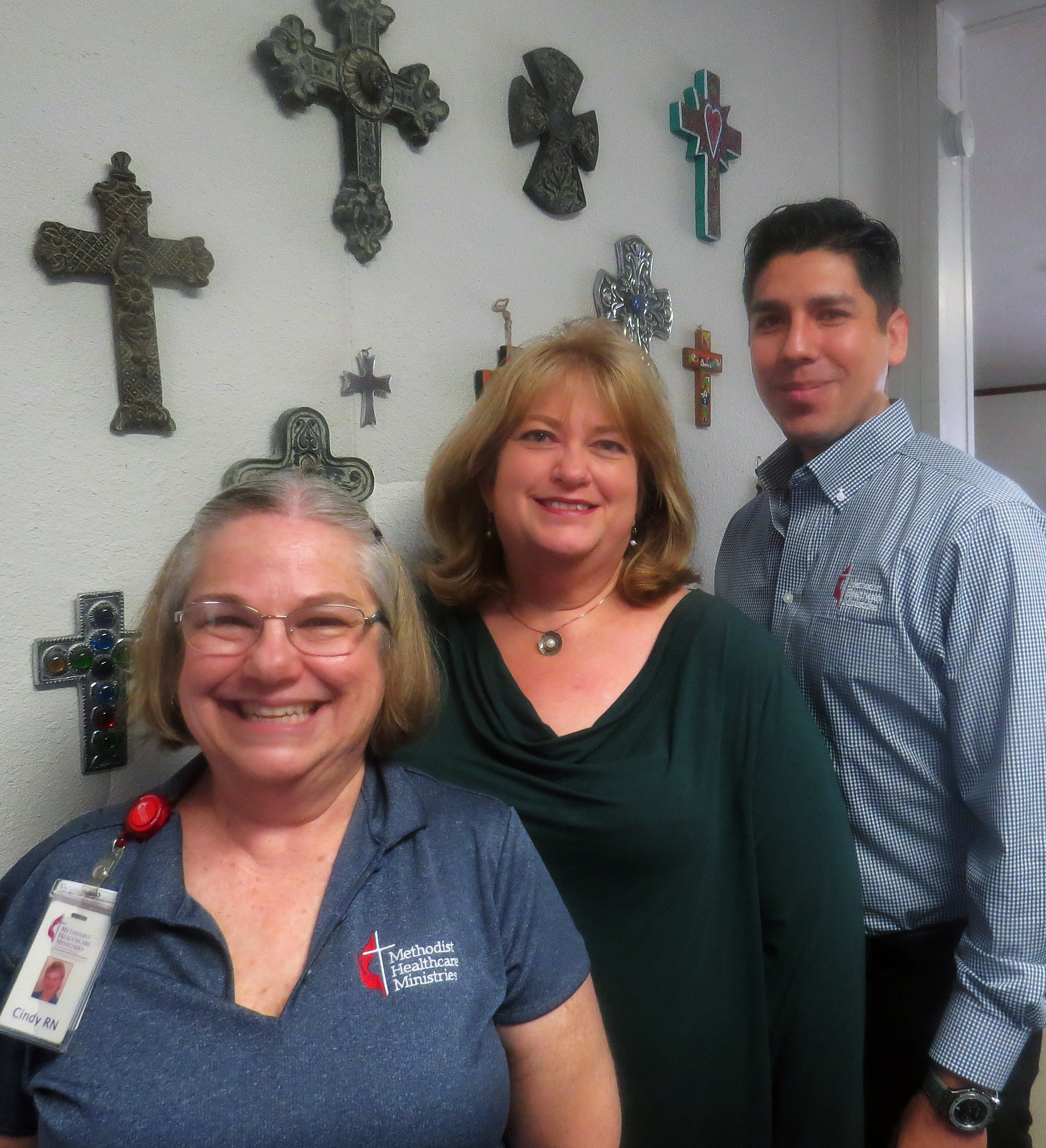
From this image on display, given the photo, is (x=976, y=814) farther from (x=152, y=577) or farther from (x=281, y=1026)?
(x=152, y=577)

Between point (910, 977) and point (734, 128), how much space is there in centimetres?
183

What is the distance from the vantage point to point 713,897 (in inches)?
44.6

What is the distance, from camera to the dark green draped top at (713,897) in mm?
1121

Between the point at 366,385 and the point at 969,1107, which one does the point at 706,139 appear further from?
the point at 969,1107

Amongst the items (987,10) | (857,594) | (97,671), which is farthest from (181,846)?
(987,10)

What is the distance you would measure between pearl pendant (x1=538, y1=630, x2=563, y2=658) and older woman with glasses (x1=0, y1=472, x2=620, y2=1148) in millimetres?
231

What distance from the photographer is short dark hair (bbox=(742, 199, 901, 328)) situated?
4.50 feet

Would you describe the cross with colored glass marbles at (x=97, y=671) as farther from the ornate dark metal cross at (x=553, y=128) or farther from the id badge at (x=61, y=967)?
the ornate dark metal cross at (x=553, y=128)

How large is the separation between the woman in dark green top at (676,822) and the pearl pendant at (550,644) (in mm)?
28

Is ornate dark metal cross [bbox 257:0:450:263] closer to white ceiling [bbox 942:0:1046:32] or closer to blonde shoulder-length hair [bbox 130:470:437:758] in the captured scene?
blonde shoulder-length hair [bbox 130:470:437:758]

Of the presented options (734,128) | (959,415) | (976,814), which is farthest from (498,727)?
(959,415)

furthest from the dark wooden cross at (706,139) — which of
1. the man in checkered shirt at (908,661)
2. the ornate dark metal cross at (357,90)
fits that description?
the ornate dark metal cross at (357,90)

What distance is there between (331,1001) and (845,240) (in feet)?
4.00

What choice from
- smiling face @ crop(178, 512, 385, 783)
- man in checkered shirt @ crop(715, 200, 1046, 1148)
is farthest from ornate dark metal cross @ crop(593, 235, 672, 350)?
smiling face @ crop(178, 512, 385, 783)
